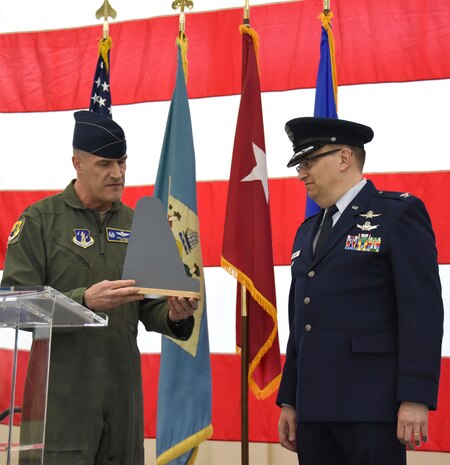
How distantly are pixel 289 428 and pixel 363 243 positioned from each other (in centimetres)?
59

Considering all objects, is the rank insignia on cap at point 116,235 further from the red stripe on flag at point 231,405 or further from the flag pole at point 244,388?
the red stripe on flag at point 231,405

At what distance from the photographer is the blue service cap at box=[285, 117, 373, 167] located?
2.26m

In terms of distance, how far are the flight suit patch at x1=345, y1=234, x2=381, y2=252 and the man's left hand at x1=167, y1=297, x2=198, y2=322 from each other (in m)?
0.46

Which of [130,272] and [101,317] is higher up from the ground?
[130,272]

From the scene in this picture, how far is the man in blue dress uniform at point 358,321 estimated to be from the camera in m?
1.95

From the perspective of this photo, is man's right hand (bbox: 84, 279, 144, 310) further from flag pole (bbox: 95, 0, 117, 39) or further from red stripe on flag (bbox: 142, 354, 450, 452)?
flag pole (bbox: 95, 0, 117, 39)

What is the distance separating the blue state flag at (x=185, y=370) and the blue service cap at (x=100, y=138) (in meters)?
0.65

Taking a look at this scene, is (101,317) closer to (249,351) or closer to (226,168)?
(249,351)

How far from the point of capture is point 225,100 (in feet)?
11.7

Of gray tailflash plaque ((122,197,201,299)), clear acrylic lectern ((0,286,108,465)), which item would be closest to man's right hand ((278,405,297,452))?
gray tailflash plaque ((122,197,201,299))

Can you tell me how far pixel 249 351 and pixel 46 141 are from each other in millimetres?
1582

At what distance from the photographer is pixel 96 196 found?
2373 millimetres

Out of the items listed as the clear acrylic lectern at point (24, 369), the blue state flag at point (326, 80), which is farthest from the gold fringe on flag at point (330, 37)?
the clear acrylic lectern at point (24, 369)

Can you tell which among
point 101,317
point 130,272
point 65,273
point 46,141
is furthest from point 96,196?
point 46,141
